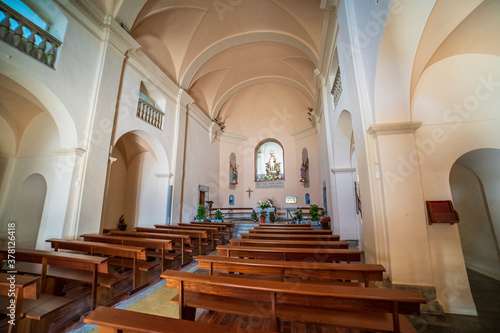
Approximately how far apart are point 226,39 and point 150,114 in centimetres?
474

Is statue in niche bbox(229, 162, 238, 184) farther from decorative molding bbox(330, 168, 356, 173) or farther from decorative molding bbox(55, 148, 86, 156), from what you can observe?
decorative molding bbox(55, 148, 86, 156)

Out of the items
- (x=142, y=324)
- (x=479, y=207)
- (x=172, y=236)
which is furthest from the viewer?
(x=479, y=207)

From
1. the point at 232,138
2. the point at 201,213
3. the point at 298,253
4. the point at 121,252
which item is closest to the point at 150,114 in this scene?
the point at 201,213

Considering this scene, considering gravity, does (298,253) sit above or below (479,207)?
below

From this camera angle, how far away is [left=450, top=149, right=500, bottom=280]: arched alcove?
13.0 ft

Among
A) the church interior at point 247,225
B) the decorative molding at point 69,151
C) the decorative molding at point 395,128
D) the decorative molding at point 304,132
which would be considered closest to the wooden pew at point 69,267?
the church interior at point 247,225

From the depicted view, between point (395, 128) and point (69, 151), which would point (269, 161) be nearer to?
point (395, 128)

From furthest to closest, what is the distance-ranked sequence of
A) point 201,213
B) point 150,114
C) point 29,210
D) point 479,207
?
point 201,213
point 150,114
point 29,210
point 479,207

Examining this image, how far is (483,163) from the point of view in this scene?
3900 mm

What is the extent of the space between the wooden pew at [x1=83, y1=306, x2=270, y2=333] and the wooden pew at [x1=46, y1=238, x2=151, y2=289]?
1.73m

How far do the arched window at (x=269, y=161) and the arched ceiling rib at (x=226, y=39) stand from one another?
4275 millimetres

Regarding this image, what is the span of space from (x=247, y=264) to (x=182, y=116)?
8033 millimetres

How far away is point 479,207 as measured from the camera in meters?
4.39

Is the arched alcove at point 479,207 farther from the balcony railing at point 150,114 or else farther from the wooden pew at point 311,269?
the balcony railing at point 150,114
